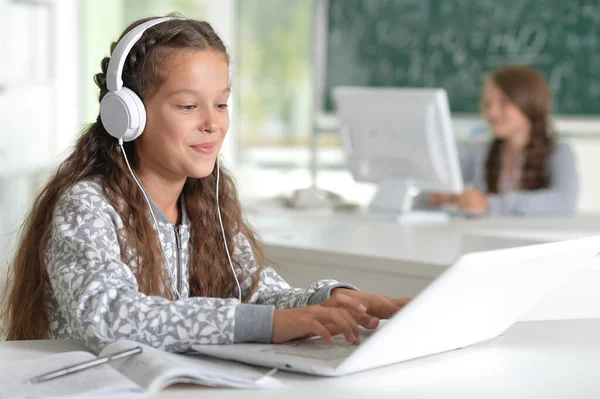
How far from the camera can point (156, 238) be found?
146 cm

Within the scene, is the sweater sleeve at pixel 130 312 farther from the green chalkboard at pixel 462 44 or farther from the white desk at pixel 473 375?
the green chalkboard at pixel 462 44

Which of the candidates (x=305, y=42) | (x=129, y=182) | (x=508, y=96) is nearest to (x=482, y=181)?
(x=508, y=96)

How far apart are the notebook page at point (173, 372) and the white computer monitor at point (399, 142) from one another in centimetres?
211

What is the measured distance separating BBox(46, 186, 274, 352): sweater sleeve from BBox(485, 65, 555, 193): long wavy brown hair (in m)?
2.67

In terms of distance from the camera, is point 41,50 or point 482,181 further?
point 41,50

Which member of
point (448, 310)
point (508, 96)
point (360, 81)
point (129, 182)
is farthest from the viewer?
point (360, 81)

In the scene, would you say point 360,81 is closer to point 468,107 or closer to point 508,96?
point 468,107

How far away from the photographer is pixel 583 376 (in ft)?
3.75

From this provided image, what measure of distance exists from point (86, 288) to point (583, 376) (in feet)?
2.07

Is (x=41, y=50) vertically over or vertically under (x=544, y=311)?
over

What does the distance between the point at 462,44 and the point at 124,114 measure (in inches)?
155

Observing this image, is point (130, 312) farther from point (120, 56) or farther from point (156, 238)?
point (120, 56)

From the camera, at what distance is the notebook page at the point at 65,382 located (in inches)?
38.5

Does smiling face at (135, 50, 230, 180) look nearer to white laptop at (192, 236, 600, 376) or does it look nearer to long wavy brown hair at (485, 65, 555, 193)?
white laptop at (192, 236, 600, 376)
